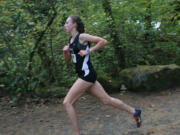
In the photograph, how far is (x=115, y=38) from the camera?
697 cm

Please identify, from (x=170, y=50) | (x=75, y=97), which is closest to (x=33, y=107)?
(x=75, y=97)

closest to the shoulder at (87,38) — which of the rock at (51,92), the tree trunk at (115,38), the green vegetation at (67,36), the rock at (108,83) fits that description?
the green vegetation at (67,36)

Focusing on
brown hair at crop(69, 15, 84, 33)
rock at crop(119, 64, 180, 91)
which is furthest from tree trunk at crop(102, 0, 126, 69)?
brown hair at crop(69, 15, 84, 33)

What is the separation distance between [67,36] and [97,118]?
8.04 ft

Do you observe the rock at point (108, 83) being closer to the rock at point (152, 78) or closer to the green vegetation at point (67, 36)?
the rock at point (152, 78)

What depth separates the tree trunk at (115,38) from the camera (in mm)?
6789

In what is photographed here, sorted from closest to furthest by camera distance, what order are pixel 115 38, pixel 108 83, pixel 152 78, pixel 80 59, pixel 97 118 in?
pixel 80 59 → pixel 97 118 → pixel 152 78 → pixel 108 83 → pixel 115 38

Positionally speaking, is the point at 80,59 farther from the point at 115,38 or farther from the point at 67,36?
the point at 115,38

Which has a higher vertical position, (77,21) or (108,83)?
(77,21)

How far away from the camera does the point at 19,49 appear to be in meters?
5.47

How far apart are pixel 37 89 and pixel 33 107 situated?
1.84 feet

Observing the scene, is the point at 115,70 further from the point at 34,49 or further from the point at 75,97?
the point at 75,97

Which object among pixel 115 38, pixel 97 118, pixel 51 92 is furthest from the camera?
pixel 115 38

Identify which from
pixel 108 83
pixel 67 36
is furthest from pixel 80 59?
pixel 108 83
